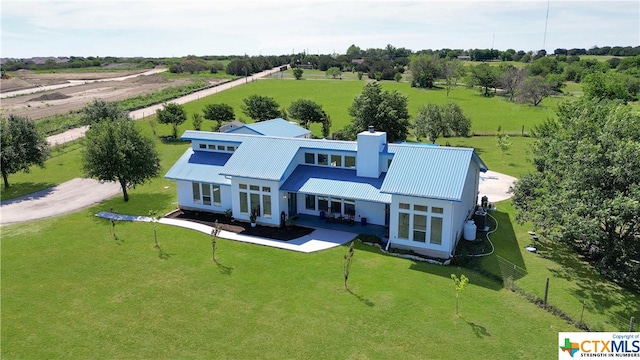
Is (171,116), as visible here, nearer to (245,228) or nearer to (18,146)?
(18,146)

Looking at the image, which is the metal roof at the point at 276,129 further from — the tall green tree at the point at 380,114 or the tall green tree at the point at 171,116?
the tall green tree at the point at 171,116

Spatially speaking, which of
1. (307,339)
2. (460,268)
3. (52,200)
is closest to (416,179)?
(460,268)

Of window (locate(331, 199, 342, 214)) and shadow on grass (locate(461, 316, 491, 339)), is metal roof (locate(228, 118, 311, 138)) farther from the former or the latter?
shadow on grass (locate(461, 316, 491, 339))

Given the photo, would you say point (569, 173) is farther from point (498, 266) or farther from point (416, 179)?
point (416, 179)

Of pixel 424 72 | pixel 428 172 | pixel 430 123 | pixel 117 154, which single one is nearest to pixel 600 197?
pixel 428 172

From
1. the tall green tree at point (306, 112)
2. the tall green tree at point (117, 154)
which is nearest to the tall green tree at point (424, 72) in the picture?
the tall green tree at point (306, 112)

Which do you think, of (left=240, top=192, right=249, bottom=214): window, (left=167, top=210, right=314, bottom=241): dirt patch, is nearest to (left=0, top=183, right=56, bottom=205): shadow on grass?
(left=167, top=210, right=314, bottom=241): dirt patch
